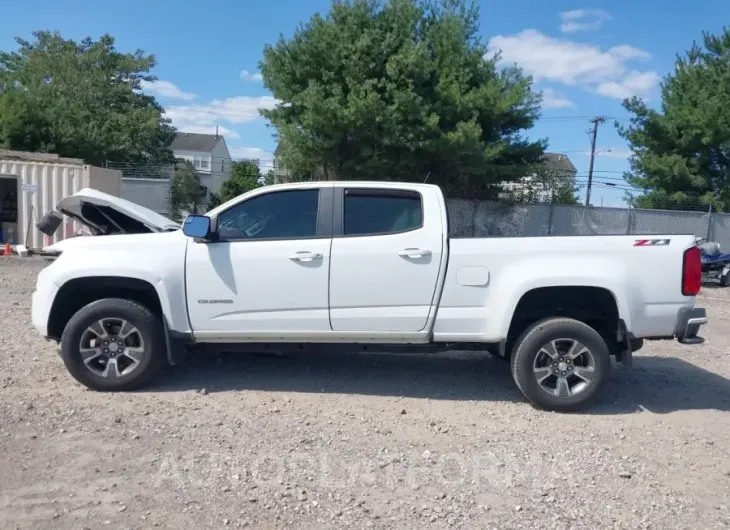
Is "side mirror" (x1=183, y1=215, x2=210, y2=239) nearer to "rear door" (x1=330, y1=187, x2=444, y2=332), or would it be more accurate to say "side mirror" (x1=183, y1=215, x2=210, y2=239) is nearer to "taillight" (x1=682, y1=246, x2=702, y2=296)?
"rear door" (x1=330, y1=187, x2=444, y2=332)

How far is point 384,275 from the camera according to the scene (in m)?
5.89

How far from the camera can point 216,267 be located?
233 inches

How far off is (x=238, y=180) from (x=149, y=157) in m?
8.20

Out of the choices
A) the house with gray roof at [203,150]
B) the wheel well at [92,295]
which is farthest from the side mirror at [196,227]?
the house with gray roof at [203,150]

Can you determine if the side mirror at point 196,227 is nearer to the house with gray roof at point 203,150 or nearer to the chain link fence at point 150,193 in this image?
the chain link fence at point 150,193

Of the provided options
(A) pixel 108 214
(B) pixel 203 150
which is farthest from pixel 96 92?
(B) pixel 203 150

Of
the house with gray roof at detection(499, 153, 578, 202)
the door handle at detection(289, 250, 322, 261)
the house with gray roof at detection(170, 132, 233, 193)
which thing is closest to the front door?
the door handle at detection(289, 250, 322, 261)

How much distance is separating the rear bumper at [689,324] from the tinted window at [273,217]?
3.18 m

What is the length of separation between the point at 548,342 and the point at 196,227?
3.09 metres

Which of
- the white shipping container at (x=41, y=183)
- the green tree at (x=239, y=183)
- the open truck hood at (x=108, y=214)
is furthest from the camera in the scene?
the green tree at (x=239, y=183)

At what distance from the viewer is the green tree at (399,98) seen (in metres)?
17.8

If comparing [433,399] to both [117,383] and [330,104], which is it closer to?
[117,383]

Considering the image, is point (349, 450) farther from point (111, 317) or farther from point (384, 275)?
point (111, 317)

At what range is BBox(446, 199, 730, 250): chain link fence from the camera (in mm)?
19703
